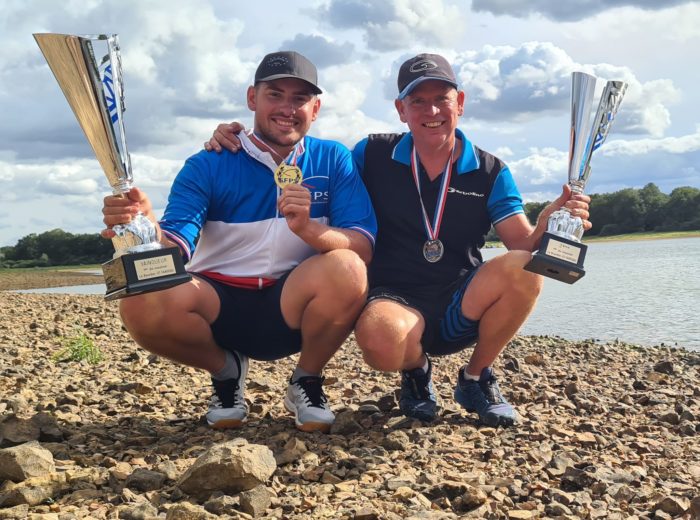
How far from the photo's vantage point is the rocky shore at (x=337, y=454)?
132 inches

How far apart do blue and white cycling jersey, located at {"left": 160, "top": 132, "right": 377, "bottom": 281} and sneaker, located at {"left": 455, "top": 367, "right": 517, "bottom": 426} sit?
1229 millimetres

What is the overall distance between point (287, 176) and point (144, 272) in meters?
0.95

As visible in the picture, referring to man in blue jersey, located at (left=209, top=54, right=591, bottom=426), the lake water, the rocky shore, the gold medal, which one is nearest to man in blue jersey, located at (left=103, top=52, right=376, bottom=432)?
the gold medal

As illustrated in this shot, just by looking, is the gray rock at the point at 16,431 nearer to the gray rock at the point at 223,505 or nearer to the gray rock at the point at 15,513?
the gray rock at the point at 15,513

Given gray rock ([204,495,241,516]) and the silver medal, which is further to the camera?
the silver medal

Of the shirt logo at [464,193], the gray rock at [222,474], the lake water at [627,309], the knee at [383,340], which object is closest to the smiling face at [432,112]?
the shirt logo at [464,193]

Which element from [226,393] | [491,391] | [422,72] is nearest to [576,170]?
[422,72]

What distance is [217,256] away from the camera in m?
4.63

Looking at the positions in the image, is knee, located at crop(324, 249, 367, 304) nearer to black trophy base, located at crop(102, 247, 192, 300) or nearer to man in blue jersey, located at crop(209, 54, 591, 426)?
man in blue jersey, located at crop(209, 54, 591, 426)

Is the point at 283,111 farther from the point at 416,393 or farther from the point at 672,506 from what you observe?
the point at 672,506

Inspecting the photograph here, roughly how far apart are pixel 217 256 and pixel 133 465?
1.36m

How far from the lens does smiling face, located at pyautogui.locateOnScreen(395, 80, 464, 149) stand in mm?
4773

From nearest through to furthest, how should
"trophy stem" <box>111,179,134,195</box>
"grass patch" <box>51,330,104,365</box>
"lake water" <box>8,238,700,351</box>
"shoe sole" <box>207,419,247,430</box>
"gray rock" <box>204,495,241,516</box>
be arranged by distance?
1. "gray rock" <box>204,495,241,516</box>
2. "trophy stem" <box>111,179,134,195</box>
3. "shoe sole" <box>207,419,247,430</box>
4. "grass patch" <box>51,330,104,365</box>
5. "lake water" <box>8,238,700,351</box>

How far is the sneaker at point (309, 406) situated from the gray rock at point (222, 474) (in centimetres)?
99
